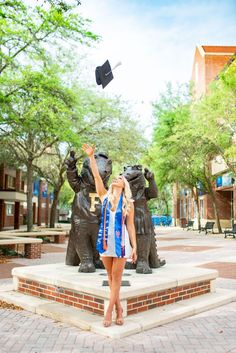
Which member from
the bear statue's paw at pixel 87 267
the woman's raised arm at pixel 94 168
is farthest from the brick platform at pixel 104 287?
the woman's raised arm at pixel 94 168

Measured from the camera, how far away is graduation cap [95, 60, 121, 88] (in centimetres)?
713

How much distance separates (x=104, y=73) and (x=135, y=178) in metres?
1.97

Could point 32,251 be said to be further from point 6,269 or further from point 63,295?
point 63,295

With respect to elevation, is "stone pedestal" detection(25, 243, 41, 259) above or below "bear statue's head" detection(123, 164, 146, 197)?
below

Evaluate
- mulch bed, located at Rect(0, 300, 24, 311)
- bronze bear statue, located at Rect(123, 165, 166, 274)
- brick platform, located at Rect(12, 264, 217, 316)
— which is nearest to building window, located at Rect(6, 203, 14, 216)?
brick platform, located at Rect(12, 264, 217, 316)

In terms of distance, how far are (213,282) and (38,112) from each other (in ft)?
32.3

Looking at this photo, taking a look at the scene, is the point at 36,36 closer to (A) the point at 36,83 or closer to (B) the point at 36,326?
(A) the point at 36,83

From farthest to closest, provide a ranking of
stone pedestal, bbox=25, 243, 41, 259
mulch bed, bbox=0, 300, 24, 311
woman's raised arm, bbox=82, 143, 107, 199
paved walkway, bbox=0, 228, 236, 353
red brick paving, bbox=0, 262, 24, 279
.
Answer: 1. stone pedestal, bbox=25, 243, 41, 259
2. red brick paving, bbox=0, 262, 24, 279
3. mulch bed, bbox=0, 300, 24, 311
4. woman's raised arm, bbox=82, 143, 107, 199
5. paved walkway, bbox=0, 228, 236, 353

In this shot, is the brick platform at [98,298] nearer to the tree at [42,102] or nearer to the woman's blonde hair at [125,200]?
the woman's blonde hair at [125,200]

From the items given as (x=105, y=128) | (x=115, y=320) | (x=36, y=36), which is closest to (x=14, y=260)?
(x=36, y=36)

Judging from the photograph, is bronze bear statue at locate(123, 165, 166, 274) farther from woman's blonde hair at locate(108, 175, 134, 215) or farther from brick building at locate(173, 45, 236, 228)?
brick building at locate(173, 45, 236, 228)

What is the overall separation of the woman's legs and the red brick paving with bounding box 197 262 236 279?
5312 millimetres

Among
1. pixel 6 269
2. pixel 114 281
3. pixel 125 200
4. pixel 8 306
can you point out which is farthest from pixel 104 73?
pixel 6 269

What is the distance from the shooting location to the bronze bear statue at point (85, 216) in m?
6.62
